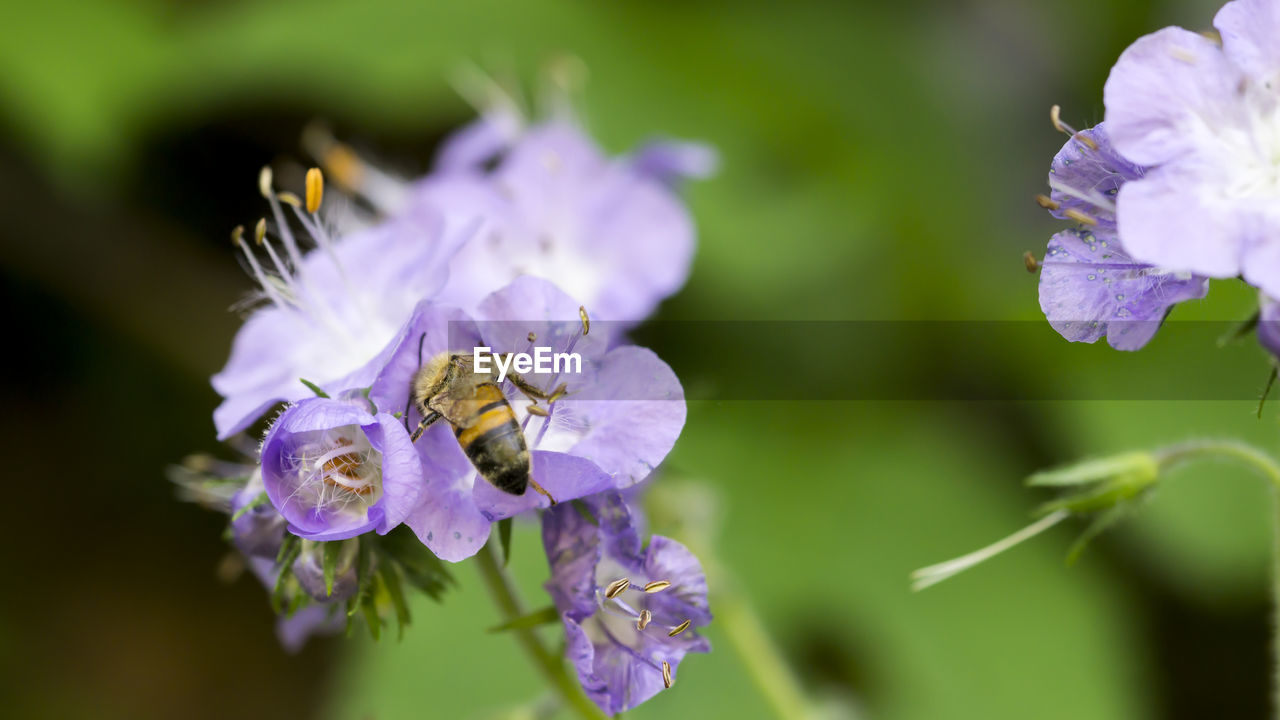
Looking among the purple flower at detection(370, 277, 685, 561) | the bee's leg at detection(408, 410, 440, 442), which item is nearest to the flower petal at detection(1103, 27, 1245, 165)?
the purple flower at detection(370, 277, 685, 561)

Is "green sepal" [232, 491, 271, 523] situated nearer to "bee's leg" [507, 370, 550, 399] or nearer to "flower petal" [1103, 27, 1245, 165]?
"bee's leg" [507, 370, 550, 399]

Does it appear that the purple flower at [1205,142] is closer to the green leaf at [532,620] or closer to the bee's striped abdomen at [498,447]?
the bee's striped abdomen at [498,447]

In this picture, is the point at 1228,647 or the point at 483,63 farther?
the point at 483,63

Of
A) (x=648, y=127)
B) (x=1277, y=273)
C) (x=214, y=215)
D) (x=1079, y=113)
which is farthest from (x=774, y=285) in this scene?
(x=1277, y=273)

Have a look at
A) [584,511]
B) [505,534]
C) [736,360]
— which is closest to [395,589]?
[505,534]

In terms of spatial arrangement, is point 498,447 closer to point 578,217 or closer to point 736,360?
point 578,217

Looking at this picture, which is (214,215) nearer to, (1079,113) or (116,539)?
(116,539)
